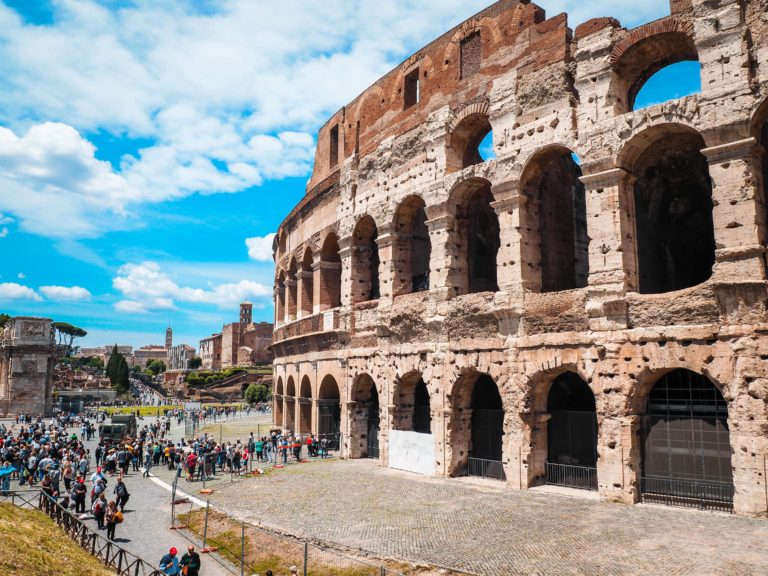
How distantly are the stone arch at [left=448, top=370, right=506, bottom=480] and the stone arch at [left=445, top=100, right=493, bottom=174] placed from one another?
6847mm

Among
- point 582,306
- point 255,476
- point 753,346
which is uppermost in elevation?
point 582,306

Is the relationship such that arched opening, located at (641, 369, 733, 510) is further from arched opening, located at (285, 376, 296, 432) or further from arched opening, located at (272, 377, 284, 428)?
arched opening, located at (272, 377, 284, 428)

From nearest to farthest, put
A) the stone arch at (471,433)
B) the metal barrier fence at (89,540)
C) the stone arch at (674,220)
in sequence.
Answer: the metal barrier fence at (89,540) < the stone arch at (471,433) < the stone arch at (674,220)

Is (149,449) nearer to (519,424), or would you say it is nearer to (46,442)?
(46,442)

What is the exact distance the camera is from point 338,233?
80.0ft

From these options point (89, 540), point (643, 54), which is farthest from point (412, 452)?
point (643, 54)

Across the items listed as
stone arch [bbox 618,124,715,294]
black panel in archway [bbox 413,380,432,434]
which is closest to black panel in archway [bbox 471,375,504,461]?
black panel in archway [bbox 413,380,432,434]

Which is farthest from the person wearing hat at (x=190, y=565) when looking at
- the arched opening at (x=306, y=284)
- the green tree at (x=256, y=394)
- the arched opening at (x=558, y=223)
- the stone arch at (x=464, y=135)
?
the green tree at (x=256, y=394)

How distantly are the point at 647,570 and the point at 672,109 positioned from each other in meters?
10.2

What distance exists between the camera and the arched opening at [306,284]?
2791 cm

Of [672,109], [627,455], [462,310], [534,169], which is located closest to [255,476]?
[462,310]

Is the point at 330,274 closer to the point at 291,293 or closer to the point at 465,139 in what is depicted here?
the point at 291,293

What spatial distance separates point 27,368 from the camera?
48.9m

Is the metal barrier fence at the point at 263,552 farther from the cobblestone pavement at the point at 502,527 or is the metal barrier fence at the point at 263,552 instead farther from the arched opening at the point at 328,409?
the arched opening at the point at 328,409
